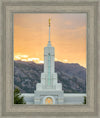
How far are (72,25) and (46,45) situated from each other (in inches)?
21.2

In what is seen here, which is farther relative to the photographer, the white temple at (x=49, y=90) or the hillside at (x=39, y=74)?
the hillside at (x=39, y=74)

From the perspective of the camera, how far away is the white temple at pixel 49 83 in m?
2.14

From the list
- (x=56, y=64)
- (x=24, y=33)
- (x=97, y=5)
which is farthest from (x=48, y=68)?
(x=97, y=5)

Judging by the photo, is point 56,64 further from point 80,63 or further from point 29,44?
point 29,44

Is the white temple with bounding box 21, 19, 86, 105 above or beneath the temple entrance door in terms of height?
above

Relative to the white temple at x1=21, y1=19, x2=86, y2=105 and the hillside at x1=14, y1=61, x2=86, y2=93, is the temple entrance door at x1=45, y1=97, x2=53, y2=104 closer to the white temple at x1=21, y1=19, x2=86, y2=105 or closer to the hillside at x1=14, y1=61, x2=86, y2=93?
the white temple at x1=21, y1=19, x2=86, y2=105

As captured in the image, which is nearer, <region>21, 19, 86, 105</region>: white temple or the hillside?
<region>21, 19, 86, 105</region>: white temple

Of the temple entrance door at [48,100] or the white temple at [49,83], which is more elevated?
the white temple at [49,83]

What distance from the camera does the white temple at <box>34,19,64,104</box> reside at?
84.2 inches

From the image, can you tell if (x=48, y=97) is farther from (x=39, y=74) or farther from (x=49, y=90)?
(x=39, y=74)

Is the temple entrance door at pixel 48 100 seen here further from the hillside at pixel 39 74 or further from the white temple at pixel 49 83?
the hillside at pixel 39 74

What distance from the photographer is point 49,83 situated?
2256 mm

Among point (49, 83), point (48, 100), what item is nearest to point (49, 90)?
point (49, 83)

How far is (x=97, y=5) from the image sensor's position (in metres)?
1.47
